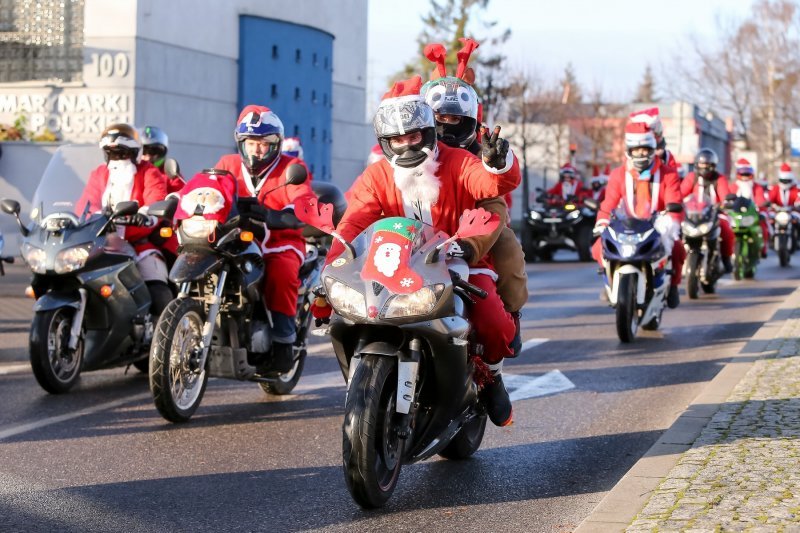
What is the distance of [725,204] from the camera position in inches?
774

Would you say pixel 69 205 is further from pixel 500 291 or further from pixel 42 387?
pixel 500 291

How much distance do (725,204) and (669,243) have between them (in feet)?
19.7

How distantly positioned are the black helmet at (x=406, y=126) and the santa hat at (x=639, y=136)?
787 cm

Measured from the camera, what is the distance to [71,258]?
31.0ft

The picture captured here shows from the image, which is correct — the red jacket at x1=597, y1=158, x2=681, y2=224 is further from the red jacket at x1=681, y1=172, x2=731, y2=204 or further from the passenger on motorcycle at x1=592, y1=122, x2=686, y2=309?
the red jacket at x1=681, y1=172, x2=731, y2=204

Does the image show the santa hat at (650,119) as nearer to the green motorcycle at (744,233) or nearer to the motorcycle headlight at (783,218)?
the green motorcycle at (744,233)

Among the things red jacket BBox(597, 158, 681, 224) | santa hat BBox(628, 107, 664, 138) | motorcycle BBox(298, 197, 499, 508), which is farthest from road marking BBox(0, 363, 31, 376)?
santa hat BBox(628, 107, 664, 138)

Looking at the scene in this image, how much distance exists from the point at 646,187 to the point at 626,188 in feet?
0.75

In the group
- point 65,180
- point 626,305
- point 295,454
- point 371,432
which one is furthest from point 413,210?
point 626,305

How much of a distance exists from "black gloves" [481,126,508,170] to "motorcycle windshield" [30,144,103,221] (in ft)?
13.8

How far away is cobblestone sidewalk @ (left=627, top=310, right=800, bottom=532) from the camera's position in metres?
5.53

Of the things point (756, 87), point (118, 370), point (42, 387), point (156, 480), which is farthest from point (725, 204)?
point (756, 87)

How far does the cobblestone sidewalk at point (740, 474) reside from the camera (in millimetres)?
5527

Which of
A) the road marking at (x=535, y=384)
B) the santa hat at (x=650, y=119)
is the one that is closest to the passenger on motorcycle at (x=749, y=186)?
the santa hat at (x=650, y=119)
